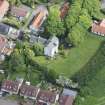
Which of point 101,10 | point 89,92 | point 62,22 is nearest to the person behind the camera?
point 89,92

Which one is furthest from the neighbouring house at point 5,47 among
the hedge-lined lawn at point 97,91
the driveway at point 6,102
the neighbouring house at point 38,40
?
the hedge-lined lawn at point 97,91

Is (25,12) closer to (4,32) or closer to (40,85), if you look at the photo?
(4,32)

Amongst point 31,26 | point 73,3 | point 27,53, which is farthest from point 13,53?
point 73,3

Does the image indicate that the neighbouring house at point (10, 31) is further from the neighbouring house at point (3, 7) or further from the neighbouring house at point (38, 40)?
the neighbouring house at point (3, 7)

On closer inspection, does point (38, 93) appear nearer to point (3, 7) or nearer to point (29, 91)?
point (29, 91)

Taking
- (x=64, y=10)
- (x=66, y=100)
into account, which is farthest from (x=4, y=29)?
(x=66, y=100)

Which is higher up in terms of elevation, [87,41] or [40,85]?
[87,41]

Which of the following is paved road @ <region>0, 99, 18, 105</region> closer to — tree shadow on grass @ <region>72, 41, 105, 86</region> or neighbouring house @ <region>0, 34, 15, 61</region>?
neighbouring house @ <region>0, 34, 15, 61</region>

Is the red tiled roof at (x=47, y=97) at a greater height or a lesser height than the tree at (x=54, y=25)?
lesser
